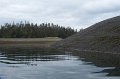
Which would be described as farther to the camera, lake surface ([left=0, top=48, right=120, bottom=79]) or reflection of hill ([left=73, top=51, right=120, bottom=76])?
reflection of hill ([left=73, top=51, right=120, bottom=76])

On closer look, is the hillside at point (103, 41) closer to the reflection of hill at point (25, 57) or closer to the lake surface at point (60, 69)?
the reflection of hill at point (25, 57)

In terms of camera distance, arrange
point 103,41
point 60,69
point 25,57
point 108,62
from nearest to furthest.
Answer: point 60,69, point 108,62, point 25,57, point 103,41

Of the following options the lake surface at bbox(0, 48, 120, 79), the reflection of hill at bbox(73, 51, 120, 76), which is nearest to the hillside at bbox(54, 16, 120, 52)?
the reflection of hill at bbox(73, 51, 120, 76)

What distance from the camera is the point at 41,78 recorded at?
72.0 feet

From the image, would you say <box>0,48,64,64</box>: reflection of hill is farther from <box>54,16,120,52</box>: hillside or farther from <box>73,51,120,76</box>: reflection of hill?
<box>54,16,120,52</box>: hillside

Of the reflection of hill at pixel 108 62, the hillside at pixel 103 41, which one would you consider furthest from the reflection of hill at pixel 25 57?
the hillside at pixel 103 41

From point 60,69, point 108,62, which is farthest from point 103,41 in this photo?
point 60,69

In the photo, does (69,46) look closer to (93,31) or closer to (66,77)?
(93,31)

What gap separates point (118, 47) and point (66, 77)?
3754 cm

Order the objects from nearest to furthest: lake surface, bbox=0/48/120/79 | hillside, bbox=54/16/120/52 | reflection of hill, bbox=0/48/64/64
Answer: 1. lake surface, bbox=0/48/120/79
2. reflection of hill, bbox=0/48/64/64
3. hillside, bbox=54/16/120/52

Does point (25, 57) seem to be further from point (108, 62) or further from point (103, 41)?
point (103, 41)

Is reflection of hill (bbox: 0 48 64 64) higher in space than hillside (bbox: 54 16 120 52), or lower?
lower

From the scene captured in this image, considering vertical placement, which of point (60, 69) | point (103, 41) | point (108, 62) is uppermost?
point (103, 41)

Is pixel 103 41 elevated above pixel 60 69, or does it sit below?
above
